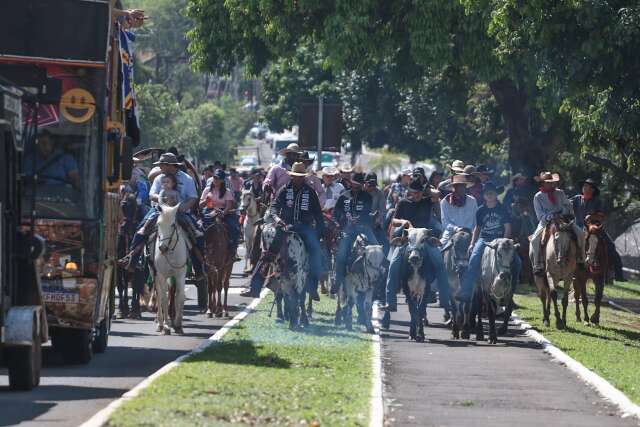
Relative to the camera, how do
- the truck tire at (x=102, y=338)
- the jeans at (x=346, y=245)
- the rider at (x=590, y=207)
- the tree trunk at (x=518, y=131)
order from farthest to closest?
1. the tree trunk at (x=518, y=131)
2. the rider at (x=590, y=207)
3. the jeans at (x=346, y=245)
4. the truck tire at (x=102, y=338)

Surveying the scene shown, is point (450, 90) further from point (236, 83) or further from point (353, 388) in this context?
point (236, 83)

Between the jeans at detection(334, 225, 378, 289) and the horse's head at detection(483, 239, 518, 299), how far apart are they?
7.47 feet

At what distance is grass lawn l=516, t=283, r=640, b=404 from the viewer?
662 inches

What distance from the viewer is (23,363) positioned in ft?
46.0

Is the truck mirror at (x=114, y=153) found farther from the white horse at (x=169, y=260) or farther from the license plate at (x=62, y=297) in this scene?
the white horse at (x=169, y=260)

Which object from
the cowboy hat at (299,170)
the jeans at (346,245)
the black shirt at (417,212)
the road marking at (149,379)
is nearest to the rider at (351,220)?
the jeans at (346,245)

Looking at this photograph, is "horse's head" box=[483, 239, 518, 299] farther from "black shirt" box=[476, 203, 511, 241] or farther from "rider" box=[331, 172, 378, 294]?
"rider" box=[331, 172, 378, 294]

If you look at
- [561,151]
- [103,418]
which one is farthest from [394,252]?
[561,151]

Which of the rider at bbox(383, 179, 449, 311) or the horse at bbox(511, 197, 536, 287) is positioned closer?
the rider at bbox(383, 179, 449, 311)

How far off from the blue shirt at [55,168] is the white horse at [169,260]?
387 cm

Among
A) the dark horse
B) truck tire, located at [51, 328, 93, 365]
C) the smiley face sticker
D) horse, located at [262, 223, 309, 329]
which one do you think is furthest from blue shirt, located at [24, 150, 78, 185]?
the dark horse

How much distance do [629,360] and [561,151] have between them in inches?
884

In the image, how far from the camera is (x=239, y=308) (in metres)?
26.0

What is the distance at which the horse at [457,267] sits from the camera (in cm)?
2173
